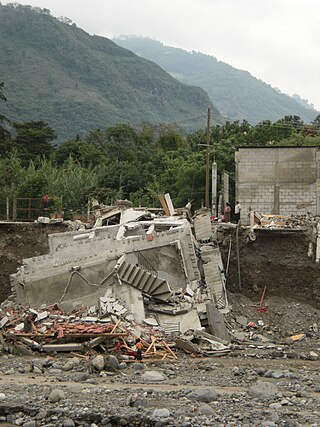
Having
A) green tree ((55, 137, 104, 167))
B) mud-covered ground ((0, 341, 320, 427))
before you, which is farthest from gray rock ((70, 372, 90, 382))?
green tree ((55, 137, 104, 167))

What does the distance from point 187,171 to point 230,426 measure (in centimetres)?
2588

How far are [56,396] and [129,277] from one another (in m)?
6.60

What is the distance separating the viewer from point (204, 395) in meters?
10.6

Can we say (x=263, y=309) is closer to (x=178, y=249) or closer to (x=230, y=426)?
(x=178, y=249)

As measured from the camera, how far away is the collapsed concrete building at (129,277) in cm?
1669

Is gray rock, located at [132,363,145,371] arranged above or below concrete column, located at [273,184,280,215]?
below

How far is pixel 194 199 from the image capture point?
34.3 metres

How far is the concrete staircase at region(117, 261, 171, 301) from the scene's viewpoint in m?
16.9

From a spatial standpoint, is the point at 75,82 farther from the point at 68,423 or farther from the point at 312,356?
the point at 68,423

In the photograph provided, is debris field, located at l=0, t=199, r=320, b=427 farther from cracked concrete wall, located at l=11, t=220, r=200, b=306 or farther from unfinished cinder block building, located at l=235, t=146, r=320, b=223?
unfinished cinder block building, located at l=235, t=146, r=320, b=223

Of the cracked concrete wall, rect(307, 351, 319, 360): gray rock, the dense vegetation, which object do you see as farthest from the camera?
the dense vegetation

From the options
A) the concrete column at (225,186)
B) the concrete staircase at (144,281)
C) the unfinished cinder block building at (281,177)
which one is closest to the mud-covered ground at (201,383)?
the concrete staircase at (144,281)

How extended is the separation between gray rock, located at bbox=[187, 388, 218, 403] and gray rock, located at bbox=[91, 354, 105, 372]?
2598 mm

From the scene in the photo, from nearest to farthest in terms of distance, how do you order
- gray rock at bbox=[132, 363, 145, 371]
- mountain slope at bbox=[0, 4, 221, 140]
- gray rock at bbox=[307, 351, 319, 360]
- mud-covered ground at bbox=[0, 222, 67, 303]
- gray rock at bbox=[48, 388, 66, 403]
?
1. gray rock at bbox=[48, 388, 66, 403]
2. gray rock at bbox=[132, 363, 145, 371]
3. gray rock at bbox=[307, 351, 319, 360]
4. mud-covered ground at bbox=[0, 222, 67, 303]
5. mountain slope at bbox=[0, 4, 221, 140]
